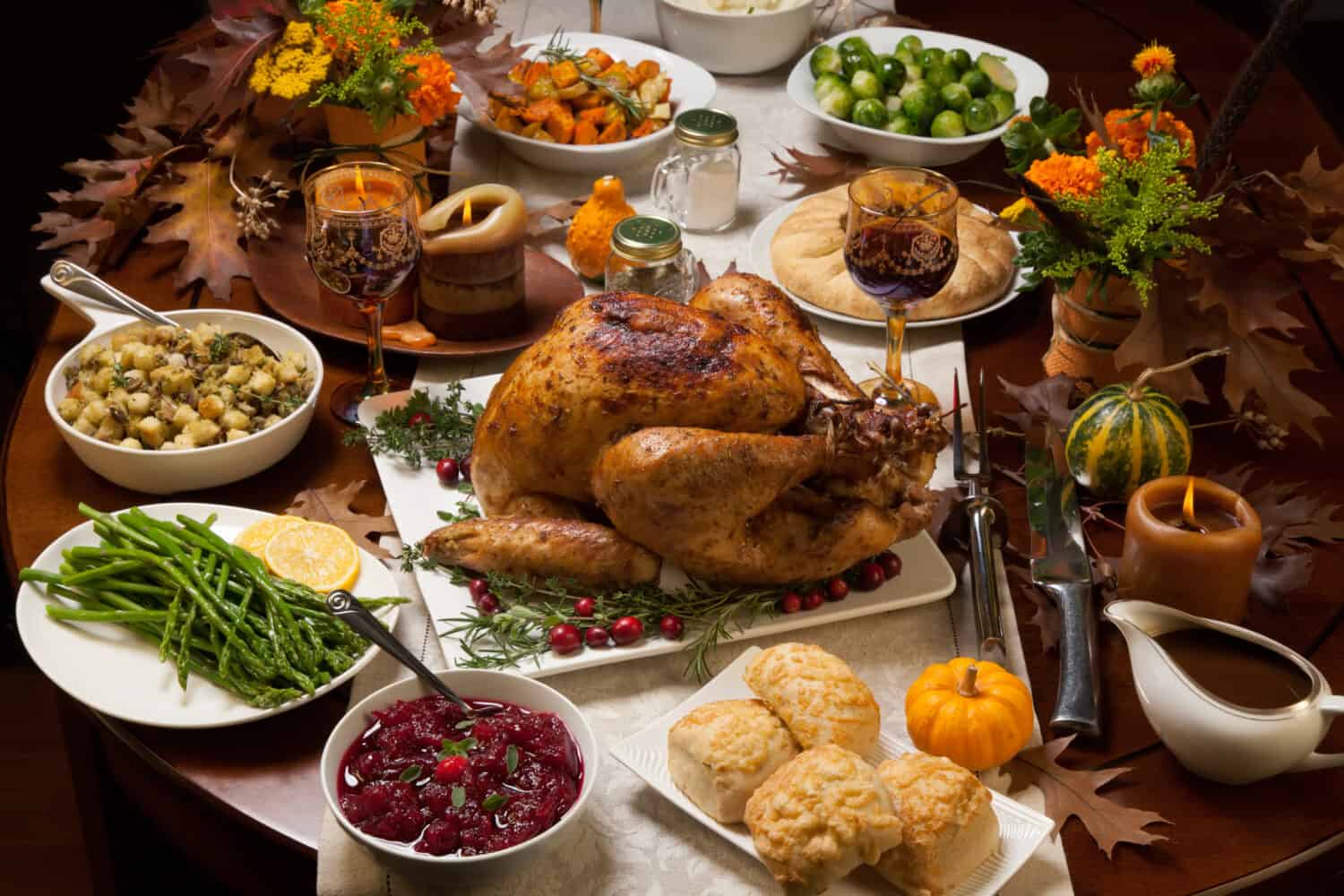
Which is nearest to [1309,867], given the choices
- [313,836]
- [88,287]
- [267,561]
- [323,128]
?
[313,836]

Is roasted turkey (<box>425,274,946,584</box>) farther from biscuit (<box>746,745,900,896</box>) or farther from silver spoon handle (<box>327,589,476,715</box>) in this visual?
biscuit (<box>746,745,900,896</box>)

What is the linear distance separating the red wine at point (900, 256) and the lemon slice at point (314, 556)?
3.18 feet

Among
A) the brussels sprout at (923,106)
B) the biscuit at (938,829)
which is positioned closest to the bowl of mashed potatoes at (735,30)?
the brussels sprout at (923,106)

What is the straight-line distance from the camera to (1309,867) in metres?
1.73

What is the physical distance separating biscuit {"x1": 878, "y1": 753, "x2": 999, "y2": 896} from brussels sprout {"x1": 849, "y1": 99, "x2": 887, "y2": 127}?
1989 mm

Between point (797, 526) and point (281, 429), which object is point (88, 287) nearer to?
point (281, 429)

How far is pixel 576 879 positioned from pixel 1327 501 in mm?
1439

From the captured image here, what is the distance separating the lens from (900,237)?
226 cm

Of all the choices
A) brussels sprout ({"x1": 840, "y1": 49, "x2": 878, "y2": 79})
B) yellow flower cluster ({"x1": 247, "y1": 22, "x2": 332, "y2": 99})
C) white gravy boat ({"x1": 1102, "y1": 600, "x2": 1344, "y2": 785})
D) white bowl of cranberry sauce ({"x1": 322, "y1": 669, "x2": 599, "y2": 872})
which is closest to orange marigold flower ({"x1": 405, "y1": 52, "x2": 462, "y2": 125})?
yellow flower cluster ({"x1": 247, "y1": 22, "x2": 332, "y2": 99})

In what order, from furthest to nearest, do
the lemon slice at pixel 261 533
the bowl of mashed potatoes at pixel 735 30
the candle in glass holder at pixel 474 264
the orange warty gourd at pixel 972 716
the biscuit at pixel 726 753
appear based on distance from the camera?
the bowl of mashed potatoes at pixel 735 30
the candle in glass holder at pixel 474 264
the lemon slice at pixel 261 533
the orange warty gourd at pixel 972 716
the biscuit at pixel 726 753

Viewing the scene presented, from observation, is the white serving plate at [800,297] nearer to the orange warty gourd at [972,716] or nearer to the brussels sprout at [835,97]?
the brussels sprout at [835,97]

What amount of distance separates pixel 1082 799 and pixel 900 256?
960mm

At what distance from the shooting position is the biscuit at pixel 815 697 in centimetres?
164

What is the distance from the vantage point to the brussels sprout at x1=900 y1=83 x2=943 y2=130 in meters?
3.19
